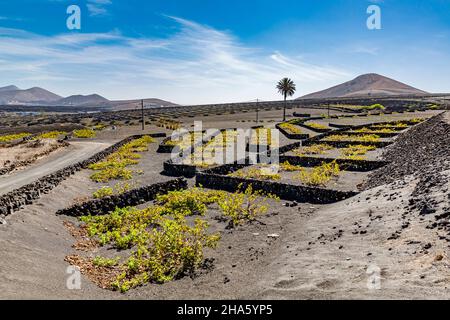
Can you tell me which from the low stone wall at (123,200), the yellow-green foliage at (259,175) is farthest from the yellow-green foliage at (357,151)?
the low stone wall at (123,200)

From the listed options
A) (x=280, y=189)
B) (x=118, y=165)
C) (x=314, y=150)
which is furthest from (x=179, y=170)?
(x=314, y=150)

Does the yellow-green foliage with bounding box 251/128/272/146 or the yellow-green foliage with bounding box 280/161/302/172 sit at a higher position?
the yellow-green foliage with bounding box 251/128/272/146

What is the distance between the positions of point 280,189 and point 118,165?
792 inches

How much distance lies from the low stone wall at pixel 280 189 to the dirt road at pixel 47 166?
14275 millimetres

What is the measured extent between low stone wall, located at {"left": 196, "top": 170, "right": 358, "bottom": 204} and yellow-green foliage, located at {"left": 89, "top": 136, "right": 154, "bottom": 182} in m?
8.48

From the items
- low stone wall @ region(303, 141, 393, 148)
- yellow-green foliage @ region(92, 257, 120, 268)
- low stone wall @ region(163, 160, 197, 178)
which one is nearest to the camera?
yellow-green foliage @ region(92, 257, 120, 268)

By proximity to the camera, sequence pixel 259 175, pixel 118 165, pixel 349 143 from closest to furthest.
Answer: pixel 259 175 → pixel 118 165 → pixel 349 143

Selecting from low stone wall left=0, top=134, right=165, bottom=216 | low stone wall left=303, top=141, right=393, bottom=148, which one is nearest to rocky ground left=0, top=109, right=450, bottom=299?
low stone wall left=0, top=134, right=165, bottom=216

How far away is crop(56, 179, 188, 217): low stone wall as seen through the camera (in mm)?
22097

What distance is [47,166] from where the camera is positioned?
3738 cm

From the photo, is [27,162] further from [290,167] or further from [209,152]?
[290,167]

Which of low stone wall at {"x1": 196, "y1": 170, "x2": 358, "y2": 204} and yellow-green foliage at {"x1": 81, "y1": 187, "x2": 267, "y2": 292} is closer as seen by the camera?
yellow-green foliage at {"x1": 81, "y1": 187, "x2": 267, "y2": 292}

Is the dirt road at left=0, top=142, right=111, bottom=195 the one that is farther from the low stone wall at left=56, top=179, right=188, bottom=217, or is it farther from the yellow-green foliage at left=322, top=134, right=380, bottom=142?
the yellow-green foliage at left=322, top=134, right=380, bottom=142

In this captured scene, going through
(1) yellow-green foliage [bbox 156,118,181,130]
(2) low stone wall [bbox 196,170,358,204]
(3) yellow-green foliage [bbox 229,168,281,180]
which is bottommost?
(2) low stone wall [bbox 196,170,358,204]
